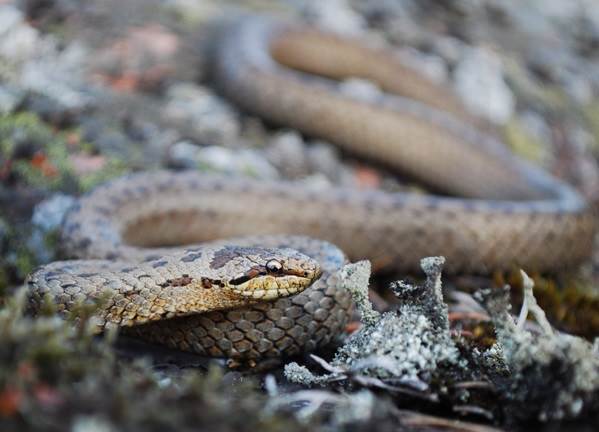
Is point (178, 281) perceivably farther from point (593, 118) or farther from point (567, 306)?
point (593, 118)

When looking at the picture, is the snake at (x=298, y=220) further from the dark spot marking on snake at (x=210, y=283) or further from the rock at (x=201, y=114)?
the rock at (x=201, y=114)

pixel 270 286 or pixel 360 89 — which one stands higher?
pixel 270 286

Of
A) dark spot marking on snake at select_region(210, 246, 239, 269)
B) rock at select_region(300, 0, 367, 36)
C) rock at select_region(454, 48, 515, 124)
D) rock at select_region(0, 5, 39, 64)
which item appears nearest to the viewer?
dark spot marking on snake at select_region(210, 246, 239, 269)

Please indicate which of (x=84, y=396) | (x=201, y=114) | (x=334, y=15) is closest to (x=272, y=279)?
(x=84, y=396)

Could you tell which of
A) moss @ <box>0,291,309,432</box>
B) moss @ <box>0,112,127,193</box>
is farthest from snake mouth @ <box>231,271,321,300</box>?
moss @ <box>0,112,127,193</box>

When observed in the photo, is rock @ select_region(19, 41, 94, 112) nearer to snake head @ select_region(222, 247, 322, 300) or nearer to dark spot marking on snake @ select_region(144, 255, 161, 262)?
dark spot marking on snake @ select_region(144, 255, 161, 262)

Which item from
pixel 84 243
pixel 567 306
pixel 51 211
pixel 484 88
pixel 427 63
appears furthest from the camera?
pixel 427 63
